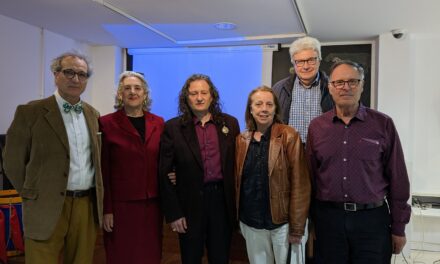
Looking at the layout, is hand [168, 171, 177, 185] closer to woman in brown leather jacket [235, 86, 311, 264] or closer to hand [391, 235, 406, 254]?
woman in brown leather jacket [235, 86, 311, 264]

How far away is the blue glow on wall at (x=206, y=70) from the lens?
15.5ft

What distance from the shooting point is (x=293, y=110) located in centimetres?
245

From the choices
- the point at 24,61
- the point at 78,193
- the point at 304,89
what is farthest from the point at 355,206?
the point at 24,61

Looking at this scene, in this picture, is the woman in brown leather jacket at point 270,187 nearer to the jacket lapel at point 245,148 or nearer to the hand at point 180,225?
the jacket lapel at point 245,148

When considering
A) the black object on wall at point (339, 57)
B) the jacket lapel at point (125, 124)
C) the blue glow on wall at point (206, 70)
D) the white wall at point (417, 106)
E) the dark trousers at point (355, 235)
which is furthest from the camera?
the blue glow on wall at point (206, 70)

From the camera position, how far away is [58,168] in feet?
6.21

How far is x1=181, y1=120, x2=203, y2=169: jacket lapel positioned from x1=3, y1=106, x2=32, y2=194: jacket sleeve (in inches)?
31.4

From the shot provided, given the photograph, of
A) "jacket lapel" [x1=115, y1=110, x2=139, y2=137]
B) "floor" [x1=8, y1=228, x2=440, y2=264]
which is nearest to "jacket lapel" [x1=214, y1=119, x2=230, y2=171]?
"jacket lapel" [x1=115, y1=110, x2=139, y2=137]

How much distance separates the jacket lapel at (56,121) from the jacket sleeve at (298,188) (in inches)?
45.9

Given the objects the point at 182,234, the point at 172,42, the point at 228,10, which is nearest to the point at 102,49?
the point at 172,42

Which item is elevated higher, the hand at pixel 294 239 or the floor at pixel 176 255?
the hand at pixel 294 239

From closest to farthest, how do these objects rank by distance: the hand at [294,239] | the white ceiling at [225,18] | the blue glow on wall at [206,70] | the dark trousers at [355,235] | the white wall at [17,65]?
the dark trousers at [355,235], the hand at [294,239], the white ceiling at [225,18], the white wall at [17,65], the blue glow on wall at [206,70]

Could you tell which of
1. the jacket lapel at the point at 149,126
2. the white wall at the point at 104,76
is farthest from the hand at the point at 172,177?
the white wall at the point at 104,76

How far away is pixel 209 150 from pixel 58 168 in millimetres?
785
